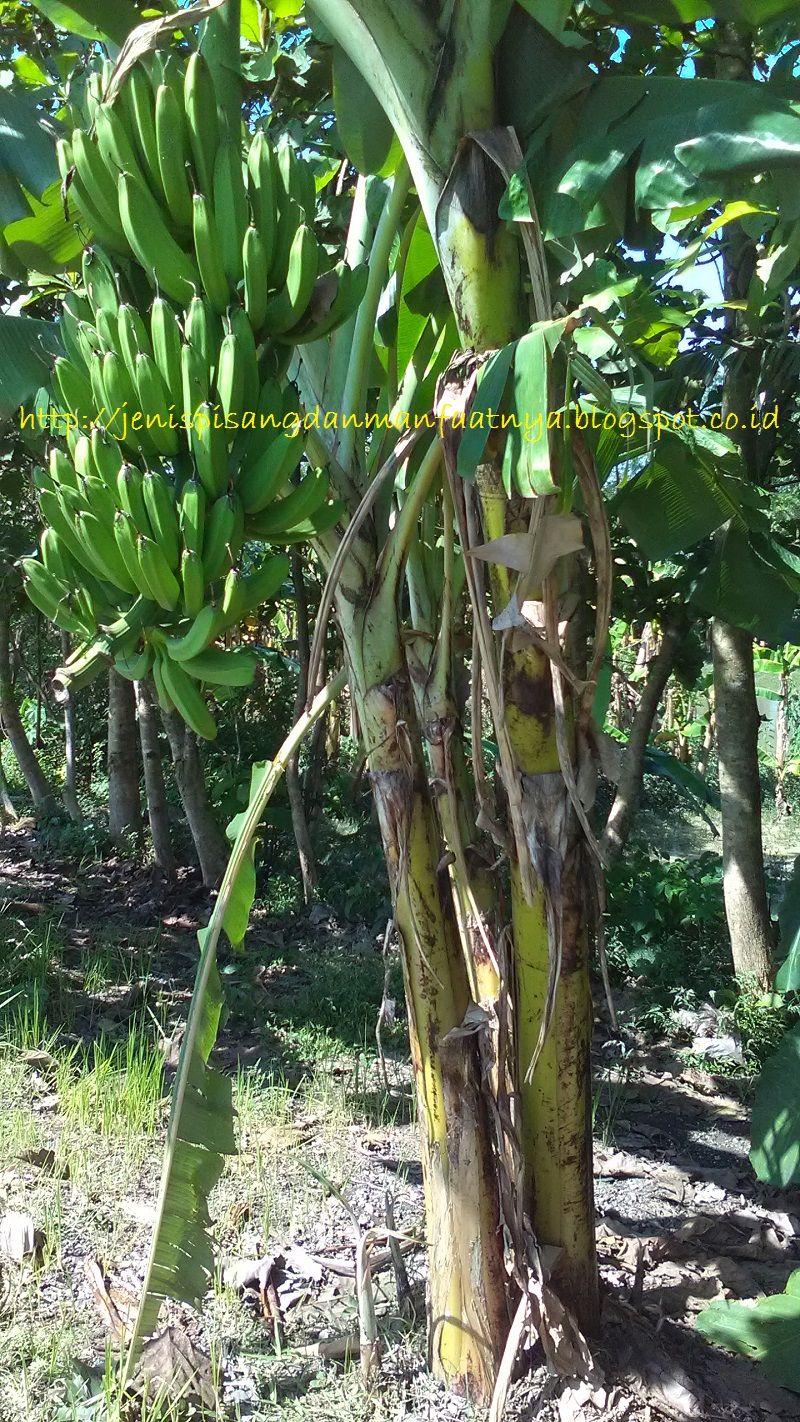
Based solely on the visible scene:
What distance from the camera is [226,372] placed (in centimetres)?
133

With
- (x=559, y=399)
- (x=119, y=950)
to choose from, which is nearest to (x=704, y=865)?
(x=119, y=950)

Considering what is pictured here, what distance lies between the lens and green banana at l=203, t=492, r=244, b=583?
134cm

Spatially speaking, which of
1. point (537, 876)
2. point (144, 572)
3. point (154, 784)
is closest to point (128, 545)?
point (144, 572)

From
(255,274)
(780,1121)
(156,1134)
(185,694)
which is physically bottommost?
(156,1134)

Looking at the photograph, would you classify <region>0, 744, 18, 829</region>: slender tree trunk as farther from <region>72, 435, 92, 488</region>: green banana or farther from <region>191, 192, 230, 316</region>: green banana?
<region>191, 192, 230, 316</region>: green banana

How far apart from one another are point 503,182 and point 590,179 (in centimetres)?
17

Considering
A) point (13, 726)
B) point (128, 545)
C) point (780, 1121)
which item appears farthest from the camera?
point (13, 726)

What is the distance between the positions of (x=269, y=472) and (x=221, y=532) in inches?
5.2

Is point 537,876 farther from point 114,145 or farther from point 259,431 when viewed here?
point 114,145

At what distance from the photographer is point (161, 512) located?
1310 millimetres

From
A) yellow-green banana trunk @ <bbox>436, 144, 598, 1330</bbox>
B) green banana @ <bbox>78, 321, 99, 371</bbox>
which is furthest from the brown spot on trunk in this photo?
green banana @ <bbox>78, 321, 99, 371</bbox>

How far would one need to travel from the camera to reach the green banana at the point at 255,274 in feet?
4.45

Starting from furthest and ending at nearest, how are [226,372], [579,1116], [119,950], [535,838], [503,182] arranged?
[119,950] → [579,1116] → [535,838] → [503,182] → [226,372]

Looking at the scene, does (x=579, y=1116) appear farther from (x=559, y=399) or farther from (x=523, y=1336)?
(x=559, y=399)
